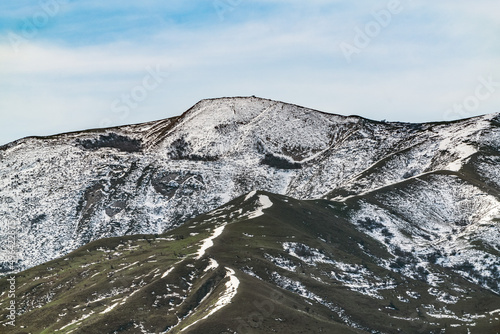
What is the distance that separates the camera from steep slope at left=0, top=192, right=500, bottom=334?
148m

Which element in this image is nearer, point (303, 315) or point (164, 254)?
point (303, 315)

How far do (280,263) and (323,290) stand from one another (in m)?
15.0

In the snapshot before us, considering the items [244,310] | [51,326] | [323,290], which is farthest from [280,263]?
[51,326]

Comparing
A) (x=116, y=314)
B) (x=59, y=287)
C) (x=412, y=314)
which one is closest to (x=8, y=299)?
(x=59, y=287)

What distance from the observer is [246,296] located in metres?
150

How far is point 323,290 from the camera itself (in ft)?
573

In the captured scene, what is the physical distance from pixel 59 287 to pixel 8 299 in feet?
48.2

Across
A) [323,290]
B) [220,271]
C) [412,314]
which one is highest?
[220,271]

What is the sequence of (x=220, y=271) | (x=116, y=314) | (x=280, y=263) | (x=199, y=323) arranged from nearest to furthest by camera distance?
(x=199, y=323) → (x=116, y=314) → (x=220, y=271) → (x=280, y=263)

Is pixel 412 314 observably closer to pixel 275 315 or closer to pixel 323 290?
pixel 323 290

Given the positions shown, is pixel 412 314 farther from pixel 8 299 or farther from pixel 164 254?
pixel 8 299

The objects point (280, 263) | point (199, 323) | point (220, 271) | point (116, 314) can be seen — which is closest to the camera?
point (199, 323)

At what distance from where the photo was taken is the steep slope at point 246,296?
147625mm

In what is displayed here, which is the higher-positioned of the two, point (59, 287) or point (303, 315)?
point (59, 287)
